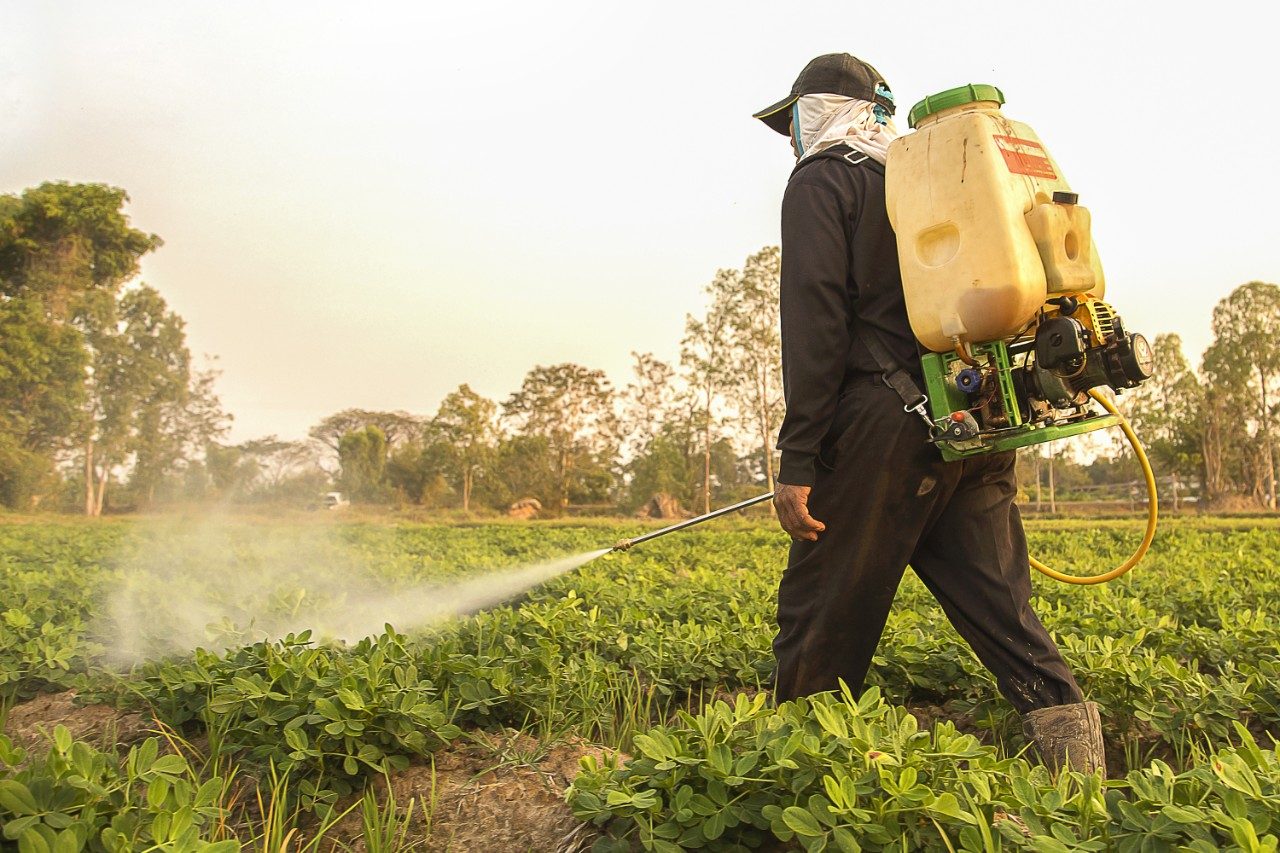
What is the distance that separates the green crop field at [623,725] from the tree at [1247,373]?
37.5 m

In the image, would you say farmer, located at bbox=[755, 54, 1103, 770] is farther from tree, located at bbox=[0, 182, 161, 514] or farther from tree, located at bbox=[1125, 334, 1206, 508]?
tree, located at bbox=[1125, 334, 1206, 508]

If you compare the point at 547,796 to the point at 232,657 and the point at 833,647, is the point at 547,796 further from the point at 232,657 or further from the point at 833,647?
the point at 232,657

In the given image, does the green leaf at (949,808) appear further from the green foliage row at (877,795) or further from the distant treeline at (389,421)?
the distant treeline at (389,421)

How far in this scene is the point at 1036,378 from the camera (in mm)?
2566

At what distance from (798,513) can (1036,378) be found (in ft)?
2.45

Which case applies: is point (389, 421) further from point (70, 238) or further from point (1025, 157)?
point (1025, 157)

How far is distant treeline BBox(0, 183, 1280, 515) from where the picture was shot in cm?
1416

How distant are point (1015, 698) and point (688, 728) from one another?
117 cm

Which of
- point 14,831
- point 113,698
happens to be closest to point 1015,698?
point 14,831

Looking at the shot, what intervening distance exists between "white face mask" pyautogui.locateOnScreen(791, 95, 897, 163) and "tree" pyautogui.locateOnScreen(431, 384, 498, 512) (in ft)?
105

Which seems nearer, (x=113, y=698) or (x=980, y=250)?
(x=980, y=250)

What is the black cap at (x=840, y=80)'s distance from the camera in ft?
10.1

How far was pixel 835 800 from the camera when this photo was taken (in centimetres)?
167

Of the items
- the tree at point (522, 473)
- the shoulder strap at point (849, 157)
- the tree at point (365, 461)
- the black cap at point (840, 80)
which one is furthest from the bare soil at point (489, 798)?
the tree at point (522, 473)
